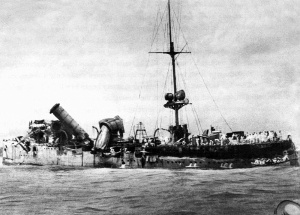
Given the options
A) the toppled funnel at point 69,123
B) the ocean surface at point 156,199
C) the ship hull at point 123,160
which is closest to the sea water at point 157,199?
the ocean surface at point 156,199

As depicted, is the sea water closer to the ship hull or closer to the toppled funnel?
the ship hull

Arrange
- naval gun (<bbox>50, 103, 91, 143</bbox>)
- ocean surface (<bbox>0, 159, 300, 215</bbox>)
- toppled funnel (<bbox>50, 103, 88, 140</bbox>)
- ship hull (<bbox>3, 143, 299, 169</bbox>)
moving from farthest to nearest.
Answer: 1. naval gun (<bbox>50, 103, 91, 143</bbox>)
2. toppled funnel (<bbox>50, 103, 88, 140</bbox>)
3. ship hull (<bbox>3, 143, 299, 169</bbox>)
4. ocean surface (<bbox>0, 159, 300, 215</bbox>)

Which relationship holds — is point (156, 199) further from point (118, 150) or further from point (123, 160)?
point (118, 150)

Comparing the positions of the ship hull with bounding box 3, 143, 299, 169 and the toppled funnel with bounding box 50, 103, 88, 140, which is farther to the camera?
the toppled funnel with bounding box 50, 103, 88, 140

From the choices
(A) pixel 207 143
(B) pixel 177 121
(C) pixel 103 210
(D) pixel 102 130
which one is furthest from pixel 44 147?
(C) pixel 103 210

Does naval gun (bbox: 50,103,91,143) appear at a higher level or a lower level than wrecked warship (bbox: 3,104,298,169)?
higher

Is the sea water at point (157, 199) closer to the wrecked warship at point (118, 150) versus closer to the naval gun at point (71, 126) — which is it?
the wrecked warship at point (118, 150)

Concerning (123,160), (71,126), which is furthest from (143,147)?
(71,126)

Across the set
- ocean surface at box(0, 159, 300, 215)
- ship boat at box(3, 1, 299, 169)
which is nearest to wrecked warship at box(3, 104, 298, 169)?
ship boat at box(3, 1, 299, 169)
